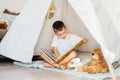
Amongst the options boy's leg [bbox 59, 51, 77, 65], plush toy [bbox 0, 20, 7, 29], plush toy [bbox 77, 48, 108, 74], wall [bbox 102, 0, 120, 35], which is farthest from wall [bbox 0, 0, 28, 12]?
plush toy [bbox 77, 48, 108, 74]

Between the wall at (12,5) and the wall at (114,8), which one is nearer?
the wall at (114,8)

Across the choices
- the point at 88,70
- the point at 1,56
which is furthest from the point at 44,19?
the point at 88,70

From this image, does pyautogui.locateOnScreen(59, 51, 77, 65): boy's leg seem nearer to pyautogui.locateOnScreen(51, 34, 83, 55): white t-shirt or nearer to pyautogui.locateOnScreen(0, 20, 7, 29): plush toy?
pyautogui.locateOnScreen(51, 34, 83, 55): white t-shirt

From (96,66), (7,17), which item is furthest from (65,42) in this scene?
(7,17)

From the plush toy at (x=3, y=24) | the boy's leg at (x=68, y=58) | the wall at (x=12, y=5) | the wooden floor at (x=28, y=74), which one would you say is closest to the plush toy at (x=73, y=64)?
the boy's leg at (x=68, y=58)

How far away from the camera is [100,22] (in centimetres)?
210

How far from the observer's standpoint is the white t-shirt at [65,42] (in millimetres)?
2529

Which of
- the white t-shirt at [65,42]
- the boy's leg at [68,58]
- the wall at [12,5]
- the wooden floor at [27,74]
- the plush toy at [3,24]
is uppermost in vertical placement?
the wall at [12,5]

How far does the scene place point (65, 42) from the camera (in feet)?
8.34

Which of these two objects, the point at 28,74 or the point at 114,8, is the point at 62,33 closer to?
the point at 28,74

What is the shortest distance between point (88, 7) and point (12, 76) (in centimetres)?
86

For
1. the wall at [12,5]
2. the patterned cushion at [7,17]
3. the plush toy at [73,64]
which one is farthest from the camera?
the wall at [12,5]

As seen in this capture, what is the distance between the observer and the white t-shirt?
99.6 inches

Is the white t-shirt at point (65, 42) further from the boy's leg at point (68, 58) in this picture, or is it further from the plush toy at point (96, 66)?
the plush toy at point (96, 66)
